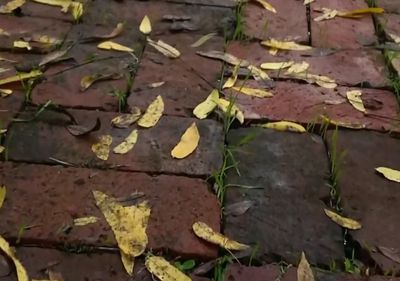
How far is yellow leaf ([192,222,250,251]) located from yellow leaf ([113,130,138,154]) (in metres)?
0.33

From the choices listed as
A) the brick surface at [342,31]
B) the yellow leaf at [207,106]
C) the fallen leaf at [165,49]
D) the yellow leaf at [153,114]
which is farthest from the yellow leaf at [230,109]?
the brick surface at [342,31]

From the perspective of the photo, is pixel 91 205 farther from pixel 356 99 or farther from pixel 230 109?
pixel 356 99

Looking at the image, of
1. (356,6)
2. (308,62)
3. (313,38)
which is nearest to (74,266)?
(308,62)

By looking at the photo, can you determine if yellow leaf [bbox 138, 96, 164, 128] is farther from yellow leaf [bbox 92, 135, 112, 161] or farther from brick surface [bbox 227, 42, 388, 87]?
brick surface [bbox 227, 42, 388, 87]

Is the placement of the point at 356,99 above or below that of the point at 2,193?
above

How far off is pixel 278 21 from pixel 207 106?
0.65 meters

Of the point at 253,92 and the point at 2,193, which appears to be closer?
the point at 2,193

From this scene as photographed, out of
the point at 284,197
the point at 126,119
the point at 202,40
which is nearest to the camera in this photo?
the point at 284,197

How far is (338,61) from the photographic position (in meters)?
2.40

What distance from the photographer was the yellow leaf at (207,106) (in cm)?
208

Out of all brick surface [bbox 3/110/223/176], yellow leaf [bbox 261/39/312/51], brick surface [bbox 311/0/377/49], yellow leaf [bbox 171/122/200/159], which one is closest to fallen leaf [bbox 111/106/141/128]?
brick surface [bbox 3/110/223/176]

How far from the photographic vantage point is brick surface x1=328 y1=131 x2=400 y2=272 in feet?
5.65

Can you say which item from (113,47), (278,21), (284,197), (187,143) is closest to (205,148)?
(187,143)

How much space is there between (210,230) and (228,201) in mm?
126
